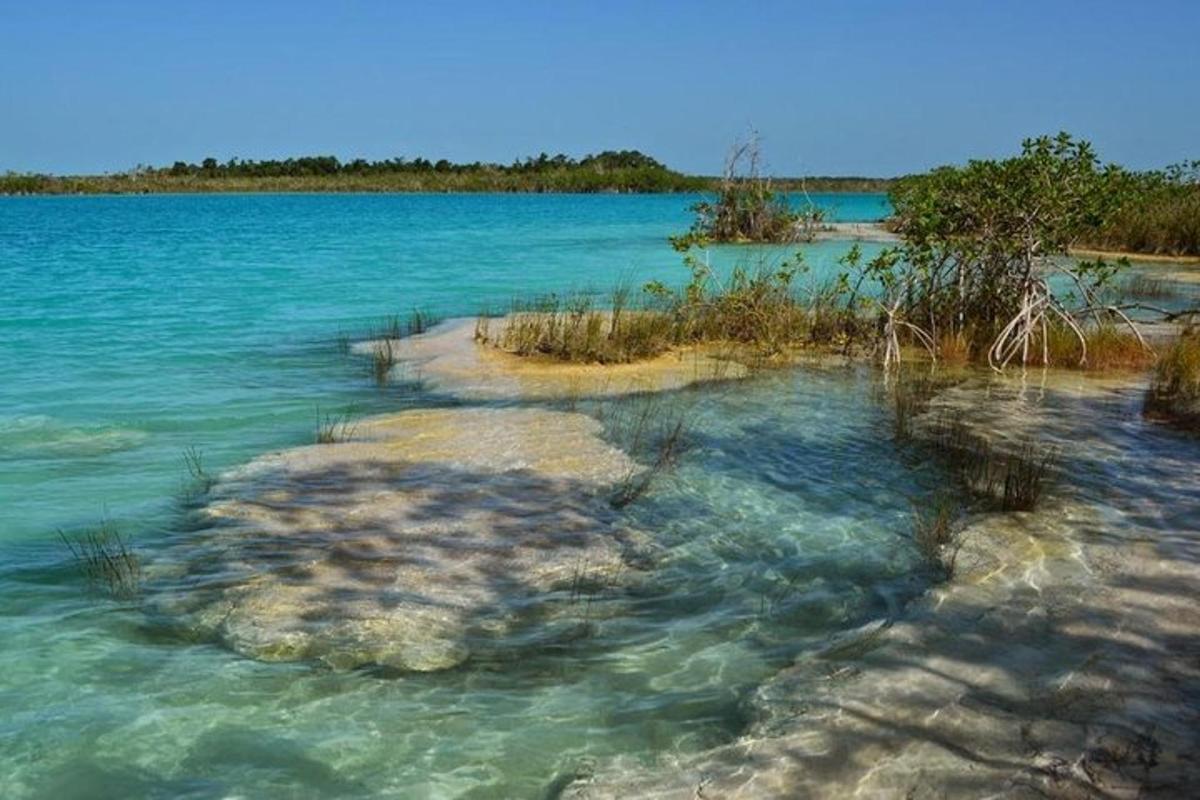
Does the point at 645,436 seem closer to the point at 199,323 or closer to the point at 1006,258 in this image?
the point at 1006,258

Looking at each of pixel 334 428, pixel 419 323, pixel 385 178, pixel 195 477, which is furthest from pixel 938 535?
pixel 385 178

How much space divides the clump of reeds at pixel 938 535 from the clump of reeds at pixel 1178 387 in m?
3.92

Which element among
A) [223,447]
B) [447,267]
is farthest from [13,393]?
[447,267]

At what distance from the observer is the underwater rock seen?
17.8 ft

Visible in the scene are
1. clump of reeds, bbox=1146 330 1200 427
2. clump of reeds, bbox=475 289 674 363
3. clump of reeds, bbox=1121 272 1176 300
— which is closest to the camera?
clump of reeds, bbox=1146 330 1200 427

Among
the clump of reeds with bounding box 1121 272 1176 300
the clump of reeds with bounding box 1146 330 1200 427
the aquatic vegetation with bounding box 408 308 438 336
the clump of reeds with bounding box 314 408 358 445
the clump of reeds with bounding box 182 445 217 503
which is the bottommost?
the clump of reeds with bounding box 182 445 217 503

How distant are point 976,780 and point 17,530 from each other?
6.58m

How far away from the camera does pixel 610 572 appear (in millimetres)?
6223

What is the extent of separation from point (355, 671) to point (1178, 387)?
907 cm

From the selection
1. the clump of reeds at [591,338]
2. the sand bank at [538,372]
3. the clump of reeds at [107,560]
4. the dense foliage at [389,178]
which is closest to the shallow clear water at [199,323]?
the clump of reeds at [107,560]

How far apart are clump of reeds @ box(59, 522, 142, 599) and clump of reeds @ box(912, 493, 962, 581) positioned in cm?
482

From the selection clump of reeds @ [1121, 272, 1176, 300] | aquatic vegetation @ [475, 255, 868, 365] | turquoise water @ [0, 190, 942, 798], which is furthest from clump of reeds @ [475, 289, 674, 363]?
clump of reeds @ [1121, 272, 1176, 300]

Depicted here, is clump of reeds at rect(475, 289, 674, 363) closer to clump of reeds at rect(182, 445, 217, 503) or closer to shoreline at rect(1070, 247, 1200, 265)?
clump of reeds at rect(182, 445, 217, 503)

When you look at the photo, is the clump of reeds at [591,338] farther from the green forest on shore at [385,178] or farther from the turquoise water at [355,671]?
the green forest on shore at [385,178]
